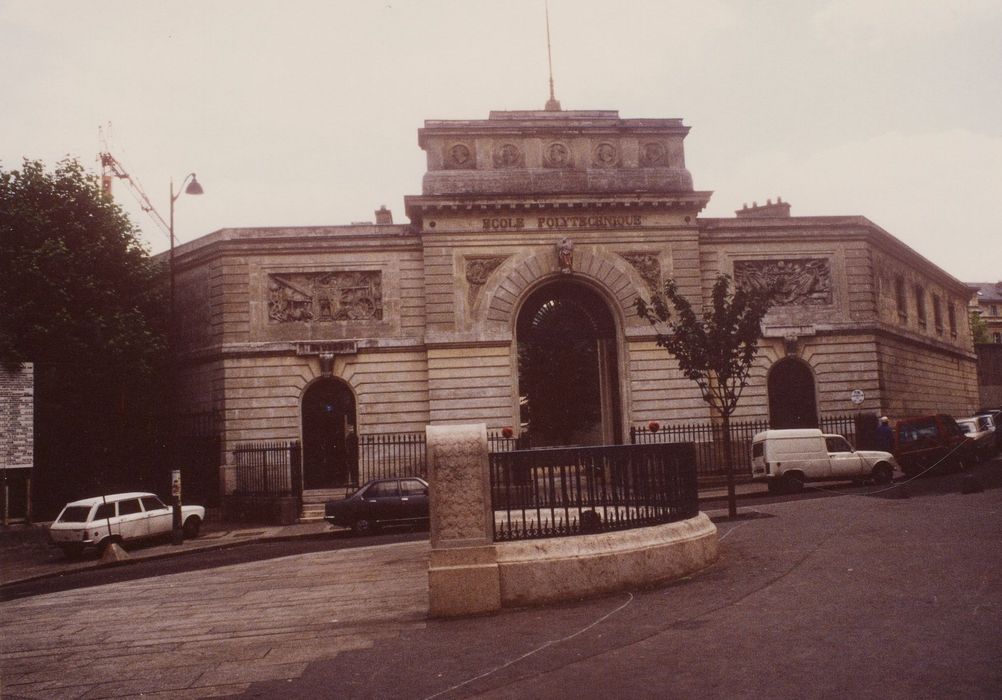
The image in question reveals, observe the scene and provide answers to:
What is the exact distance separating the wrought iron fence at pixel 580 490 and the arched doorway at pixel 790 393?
2398 centimetres

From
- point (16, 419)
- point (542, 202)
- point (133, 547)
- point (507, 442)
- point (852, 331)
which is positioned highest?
point (542, 202)

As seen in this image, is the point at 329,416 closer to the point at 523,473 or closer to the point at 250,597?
the point at 250,597

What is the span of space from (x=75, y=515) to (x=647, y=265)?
20084 mm

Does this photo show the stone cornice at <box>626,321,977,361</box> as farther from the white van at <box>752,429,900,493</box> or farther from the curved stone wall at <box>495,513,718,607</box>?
the curved stone wall at <box>495,513,718,607</box>

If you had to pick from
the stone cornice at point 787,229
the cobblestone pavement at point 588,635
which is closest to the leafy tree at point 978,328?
the stone cornice at point 787,229

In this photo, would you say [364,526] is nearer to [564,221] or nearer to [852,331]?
[564,221]

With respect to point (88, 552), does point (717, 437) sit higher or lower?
higher

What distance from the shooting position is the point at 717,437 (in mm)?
31016

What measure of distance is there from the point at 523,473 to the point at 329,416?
75.4ft

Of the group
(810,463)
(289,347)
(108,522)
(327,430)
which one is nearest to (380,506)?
(108,522)

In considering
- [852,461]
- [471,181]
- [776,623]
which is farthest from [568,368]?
[776,623]

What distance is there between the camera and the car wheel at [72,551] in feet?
69.4

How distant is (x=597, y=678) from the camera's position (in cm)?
621

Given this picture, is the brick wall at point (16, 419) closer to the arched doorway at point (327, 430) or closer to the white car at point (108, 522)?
the white car at point (108, 522)
